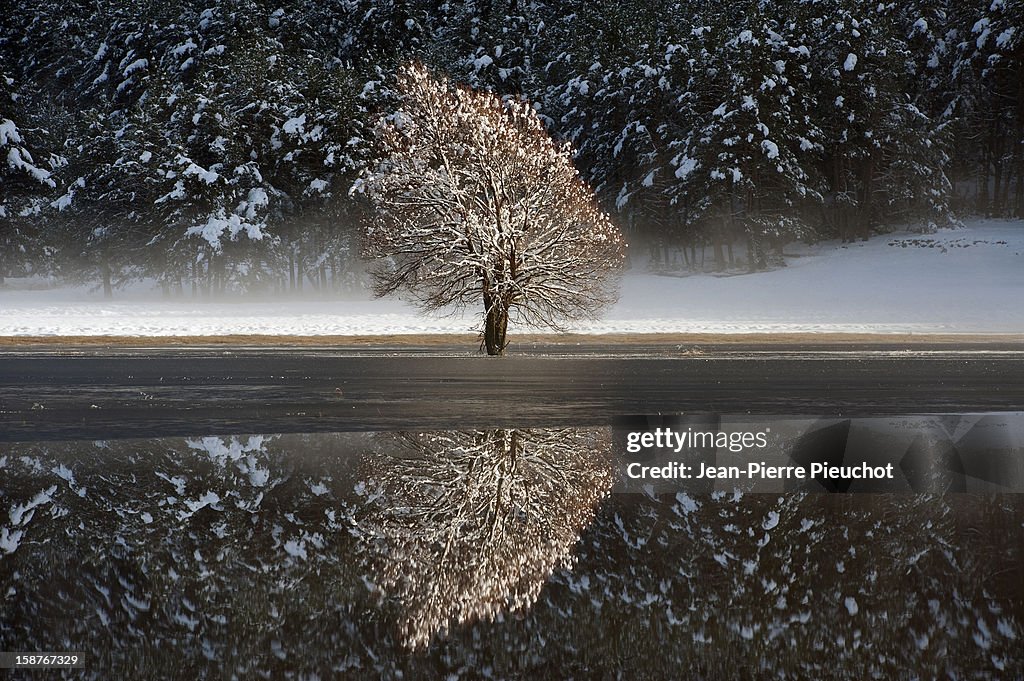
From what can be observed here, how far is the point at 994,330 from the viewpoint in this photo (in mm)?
39438

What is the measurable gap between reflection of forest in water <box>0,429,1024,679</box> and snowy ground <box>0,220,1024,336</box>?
95.4 feet

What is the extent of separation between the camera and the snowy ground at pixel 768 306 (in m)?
40.8

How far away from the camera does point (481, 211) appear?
26.8m

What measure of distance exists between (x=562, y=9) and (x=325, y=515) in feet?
246

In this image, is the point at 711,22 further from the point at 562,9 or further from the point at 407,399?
the point at 407,399

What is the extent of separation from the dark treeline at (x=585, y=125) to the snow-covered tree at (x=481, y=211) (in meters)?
35.5

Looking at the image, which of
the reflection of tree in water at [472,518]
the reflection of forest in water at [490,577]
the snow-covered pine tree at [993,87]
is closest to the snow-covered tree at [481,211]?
the reflection of tree in water at [472,518]

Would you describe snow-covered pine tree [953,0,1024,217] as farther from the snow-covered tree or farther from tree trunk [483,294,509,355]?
tree trunk [483,294,509,355]

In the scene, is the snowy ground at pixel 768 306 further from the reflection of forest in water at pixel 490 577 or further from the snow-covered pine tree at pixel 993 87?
the reflection of forest in water at pixel 490 577

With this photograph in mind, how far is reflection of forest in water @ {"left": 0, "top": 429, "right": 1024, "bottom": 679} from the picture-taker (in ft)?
17.8

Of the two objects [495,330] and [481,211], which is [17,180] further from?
[481,211]

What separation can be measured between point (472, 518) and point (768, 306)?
45.0 metres

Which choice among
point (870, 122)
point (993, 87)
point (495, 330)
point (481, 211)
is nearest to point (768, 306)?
point (870, 122)

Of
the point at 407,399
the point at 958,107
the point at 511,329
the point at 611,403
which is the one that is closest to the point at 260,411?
the point at 407,399
